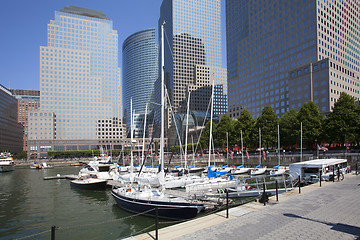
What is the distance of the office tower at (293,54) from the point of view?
10844 centimetres

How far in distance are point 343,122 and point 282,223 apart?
203ft

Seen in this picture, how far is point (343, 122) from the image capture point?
6284 centimetres

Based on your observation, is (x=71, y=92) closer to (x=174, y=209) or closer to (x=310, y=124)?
(x=310, y=124)

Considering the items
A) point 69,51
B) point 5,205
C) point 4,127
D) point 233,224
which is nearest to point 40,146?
point 4,127

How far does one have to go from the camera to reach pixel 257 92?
145 metres

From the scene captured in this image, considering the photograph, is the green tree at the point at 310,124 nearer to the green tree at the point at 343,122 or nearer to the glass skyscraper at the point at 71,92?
the green tree at the point at 343,122

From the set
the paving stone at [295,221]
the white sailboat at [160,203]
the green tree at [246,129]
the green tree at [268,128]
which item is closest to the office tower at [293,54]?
the green tree at [268,128]

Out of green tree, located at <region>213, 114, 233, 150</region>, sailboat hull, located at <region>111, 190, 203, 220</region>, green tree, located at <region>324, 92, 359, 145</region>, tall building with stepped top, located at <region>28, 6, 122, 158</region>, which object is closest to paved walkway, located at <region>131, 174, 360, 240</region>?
Result: sailboat hull, located at <region>111, 190, 203, 220</region>

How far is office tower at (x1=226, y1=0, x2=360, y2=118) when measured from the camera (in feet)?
356

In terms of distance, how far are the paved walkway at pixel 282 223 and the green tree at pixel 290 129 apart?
6039cm

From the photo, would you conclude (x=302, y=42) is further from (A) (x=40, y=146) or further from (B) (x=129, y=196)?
(A) (x=40, y=146)

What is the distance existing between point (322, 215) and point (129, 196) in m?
15.8

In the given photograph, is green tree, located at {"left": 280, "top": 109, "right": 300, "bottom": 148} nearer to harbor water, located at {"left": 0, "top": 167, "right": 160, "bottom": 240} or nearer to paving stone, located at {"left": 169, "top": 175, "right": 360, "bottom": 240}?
harbor water, located at {"left": 0, "top": 167, "right": 160, "bottom": 240}

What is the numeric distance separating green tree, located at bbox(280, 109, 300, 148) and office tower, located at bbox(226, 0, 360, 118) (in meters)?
31.7
